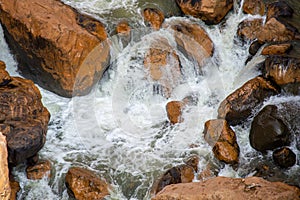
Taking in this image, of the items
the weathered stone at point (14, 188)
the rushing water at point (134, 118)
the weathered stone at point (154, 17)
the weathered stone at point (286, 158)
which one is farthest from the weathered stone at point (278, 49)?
the weathered stone at point (14, 188)

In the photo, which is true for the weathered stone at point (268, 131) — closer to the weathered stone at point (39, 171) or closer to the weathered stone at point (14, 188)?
the weathered stone at point (39, 171)

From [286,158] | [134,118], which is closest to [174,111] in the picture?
[134,118]

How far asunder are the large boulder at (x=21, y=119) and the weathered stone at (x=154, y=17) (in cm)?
231

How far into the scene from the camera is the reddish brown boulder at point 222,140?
519cm

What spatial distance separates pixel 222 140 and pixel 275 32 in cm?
213

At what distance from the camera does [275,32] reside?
6.27 metres

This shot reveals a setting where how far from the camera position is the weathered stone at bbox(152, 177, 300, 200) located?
3.45 meters

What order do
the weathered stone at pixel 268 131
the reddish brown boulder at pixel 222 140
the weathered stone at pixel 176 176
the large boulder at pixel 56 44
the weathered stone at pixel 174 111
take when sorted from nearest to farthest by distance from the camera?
the weathered stone at pixel 176 176 → the weathered stone at pixel 268 131 → the reddish brown boulder at pixel 222 140 → the large boulder at pixel 56 44 → the weathered stone at pixel 174 111

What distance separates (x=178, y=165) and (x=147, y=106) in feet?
4.15

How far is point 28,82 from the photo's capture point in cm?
563

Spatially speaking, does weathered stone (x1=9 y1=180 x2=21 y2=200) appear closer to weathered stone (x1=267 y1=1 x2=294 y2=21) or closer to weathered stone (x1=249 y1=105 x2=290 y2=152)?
weathered stone (x1=249 y1=105 x2=290 y2=152)

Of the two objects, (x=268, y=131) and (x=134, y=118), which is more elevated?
(x=268, y=131)

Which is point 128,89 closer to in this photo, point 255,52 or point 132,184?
point 132,184

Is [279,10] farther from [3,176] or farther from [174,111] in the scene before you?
[3,176]
